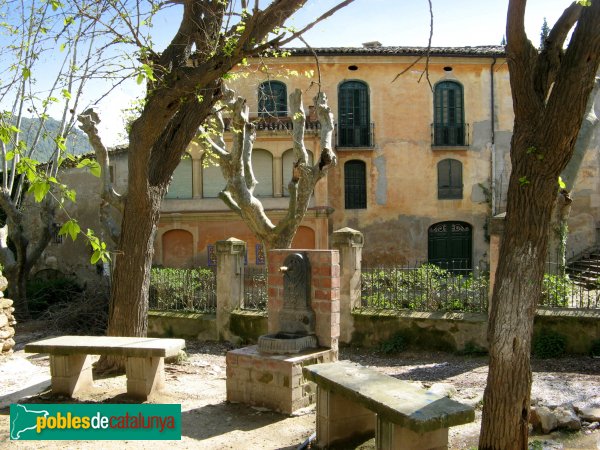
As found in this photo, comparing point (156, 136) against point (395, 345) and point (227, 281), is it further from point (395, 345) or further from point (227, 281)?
point (395, 345)

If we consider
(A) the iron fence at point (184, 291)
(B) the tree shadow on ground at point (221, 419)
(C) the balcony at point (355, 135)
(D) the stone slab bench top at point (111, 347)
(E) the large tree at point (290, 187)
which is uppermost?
(C) the balcony at point (355, 135)

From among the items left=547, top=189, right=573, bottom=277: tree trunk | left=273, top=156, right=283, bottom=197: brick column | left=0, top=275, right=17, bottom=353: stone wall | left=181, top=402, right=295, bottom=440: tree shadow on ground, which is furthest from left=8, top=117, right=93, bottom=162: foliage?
left=547, top=189, right=573, bottom=277: tree trunk

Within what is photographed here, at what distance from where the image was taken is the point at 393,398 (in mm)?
4809

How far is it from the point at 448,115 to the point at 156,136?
1927 cm

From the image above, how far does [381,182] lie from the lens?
24.7 meters

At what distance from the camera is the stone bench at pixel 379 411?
4.44m

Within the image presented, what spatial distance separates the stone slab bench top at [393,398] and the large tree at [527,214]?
13.5 inches

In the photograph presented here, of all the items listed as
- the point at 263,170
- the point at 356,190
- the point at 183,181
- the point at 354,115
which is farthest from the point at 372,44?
the point at 183,181

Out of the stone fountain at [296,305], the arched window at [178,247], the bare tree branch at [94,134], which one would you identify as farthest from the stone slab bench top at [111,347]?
the arched window at [178,247]

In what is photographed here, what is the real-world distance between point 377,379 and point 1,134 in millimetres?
3807

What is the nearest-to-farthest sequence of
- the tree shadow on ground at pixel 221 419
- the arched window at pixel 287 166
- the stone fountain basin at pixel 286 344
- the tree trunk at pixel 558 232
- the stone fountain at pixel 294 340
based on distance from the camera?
the tree shadow on ground at pixel 221 419, the stone fountain at pixel 294 340, the stone fountain basin at pixel 286 344, the tree trunk at pixel 558 232, the arched window at pixel 287 166

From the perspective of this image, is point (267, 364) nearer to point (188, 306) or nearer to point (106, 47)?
point (106, 47)

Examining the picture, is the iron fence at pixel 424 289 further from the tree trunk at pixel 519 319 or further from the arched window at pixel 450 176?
the arched window at pixel 450 176

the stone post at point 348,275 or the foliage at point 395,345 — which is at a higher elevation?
the stone post at point 348,275
